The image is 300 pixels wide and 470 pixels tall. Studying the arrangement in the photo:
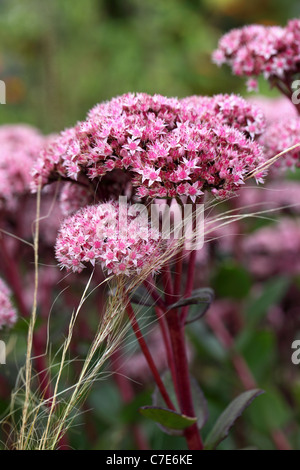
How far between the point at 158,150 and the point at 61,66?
4.06 m

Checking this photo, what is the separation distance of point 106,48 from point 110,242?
4175mm

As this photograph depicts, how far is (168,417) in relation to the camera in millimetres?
756

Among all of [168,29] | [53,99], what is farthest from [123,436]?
[168,29]

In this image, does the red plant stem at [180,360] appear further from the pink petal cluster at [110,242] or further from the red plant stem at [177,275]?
the pink petal cluster at [110,242]

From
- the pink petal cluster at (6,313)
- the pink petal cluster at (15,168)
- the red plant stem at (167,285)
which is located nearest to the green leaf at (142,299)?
the red plant stem at (167,285)

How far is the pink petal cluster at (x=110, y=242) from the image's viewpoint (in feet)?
2.23

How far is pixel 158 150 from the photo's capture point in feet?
2.35

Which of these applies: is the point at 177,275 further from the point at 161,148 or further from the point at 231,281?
the point at 231,281

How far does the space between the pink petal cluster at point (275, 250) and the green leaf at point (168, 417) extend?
814 mm

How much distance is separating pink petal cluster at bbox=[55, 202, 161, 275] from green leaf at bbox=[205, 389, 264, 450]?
0.25m

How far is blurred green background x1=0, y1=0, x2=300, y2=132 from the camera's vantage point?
4129 millimetres

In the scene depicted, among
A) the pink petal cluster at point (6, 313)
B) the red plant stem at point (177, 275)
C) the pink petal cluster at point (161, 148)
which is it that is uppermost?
the pink petal cluster at point (161, 148)

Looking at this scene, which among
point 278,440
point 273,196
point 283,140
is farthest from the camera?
point 273,196

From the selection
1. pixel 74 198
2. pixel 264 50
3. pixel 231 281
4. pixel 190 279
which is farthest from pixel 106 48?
pixel 190 279
